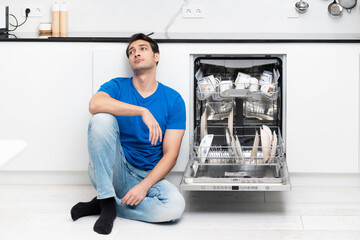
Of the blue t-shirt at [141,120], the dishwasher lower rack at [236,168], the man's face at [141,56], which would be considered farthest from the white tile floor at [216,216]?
the man's face at [141,56]

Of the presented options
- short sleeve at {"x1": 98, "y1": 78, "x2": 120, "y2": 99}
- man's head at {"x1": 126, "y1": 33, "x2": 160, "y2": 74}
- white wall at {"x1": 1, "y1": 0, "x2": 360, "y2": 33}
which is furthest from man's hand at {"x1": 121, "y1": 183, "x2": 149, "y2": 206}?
white wall at {"x1": 1, "y1": 0, "x2": 360, "y2": 33}

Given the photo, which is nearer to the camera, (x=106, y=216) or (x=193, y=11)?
(x=106, y=216)

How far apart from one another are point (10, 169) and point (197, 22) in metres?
1.46

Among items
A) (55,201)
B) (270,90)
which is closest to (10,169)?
(55,201)

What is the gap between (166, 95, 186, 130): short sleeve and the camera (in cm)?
248

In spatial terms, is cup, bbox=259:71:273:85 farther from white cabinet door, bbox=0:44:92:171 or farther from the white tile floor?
white cabinet door, bbox=0:44:92:171

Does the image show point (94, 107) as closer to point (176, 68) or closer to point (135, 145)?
point (135, 145)

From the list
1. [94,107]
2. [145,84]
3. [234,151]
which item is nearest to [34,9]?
[145,84]

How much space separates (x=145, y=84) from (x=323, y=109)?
937 mm

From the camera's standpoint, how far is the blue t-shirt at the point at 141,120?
2461mm

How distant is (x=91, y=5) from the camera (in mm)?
3379

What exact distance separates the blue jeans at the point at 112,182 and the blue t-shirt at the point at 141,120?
16 cm

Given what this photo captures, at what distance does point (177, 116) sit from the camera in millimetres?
2500

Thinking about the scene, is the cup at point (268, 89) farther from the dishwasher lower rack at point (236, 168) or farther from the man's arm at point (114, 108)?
the man's arm at point (114, 108)
